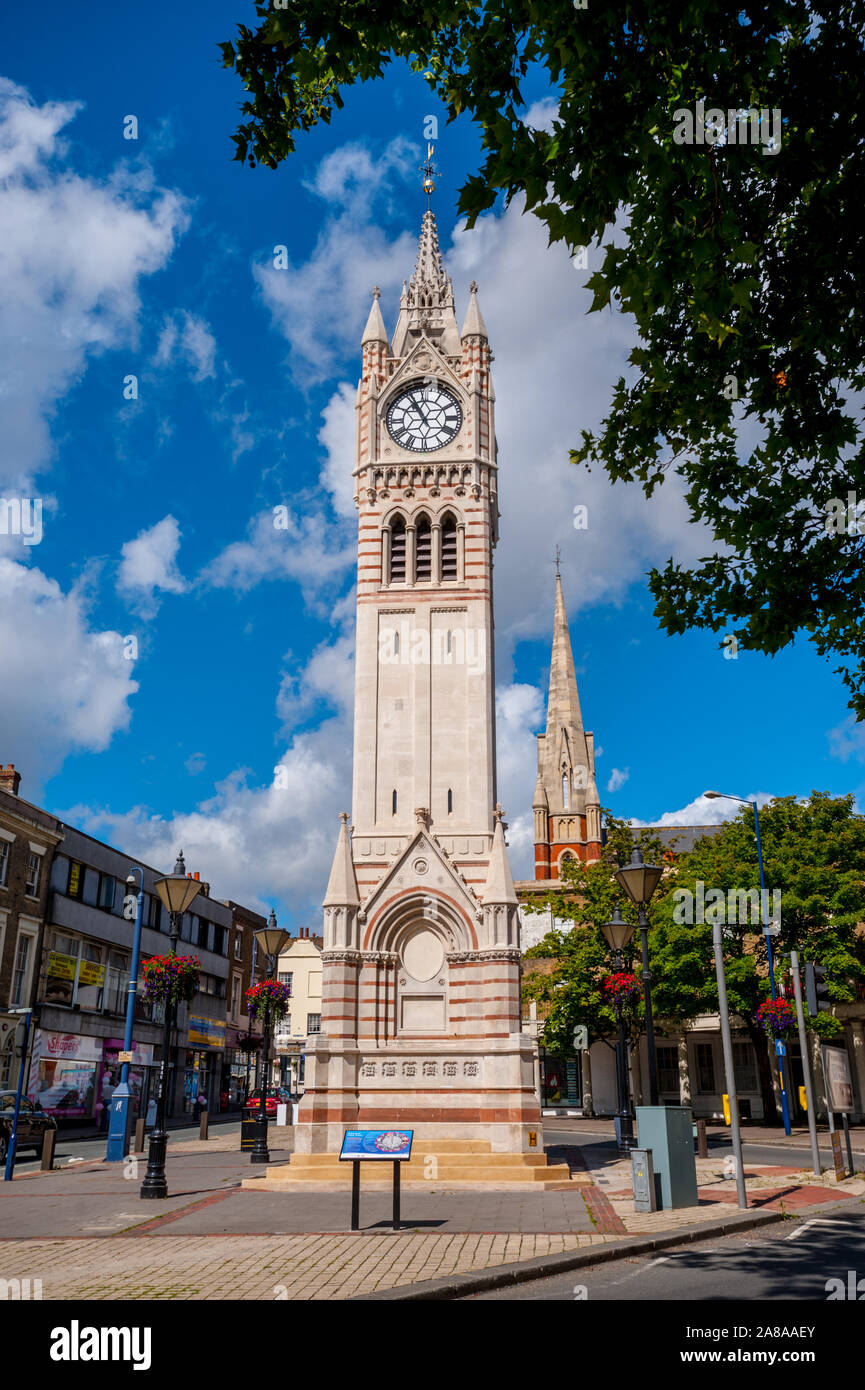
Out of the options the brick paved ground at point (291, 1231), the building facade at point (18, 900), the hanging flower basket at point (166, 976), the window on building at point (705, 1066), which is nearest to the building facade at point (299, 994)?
the window on building at point (705, 1066)

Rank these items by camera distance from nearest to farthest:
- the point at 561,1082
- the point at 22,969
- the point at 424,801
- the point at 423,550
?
the point at 424,801
the point at 423,550
the point at 22,969
the point at 561,1082

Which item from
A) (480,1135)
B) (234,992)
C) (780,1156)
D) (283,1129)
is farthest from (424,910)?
(234,992)

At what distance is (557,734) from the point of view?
8050 centimetres

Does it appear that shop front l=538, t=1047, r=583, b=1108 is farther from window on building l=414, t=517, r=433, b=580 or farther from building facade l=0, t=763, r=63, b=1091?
window on building l=414, t=517, r=433, b=580

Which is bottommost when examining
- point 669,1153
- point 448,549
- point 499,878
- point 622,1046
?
point 669,1153

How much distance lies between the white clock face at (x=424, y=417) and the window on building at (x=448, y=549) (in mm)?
2219

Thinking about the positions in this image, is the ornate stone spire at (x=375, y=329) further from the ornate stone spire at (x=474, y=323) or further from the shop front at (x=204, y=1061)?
the shop front at (x=204, y=1061)

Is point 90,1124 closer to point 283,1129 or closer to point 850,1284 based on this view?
point 283,1129

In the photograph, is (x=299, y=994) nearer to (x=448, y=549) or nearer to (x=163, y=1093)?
(x=448, y=549)

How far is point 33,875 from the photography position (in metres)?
39.7

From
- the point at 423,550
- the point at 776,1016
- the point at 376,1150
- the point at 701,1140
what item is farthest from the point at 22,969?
the point at 376,1150

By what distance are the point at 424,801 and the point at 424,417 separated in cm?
1104

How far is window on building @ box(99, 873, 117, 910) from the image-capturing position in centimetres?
4584

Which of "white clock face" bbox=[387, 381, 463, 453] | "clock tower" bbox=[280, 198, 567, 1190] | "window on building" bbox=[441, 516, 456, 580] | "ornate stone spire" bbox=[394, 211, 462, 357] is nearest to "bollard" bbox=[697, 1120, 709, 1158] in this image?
"clock tower" bbox=[280, 198, 567, 1190]
